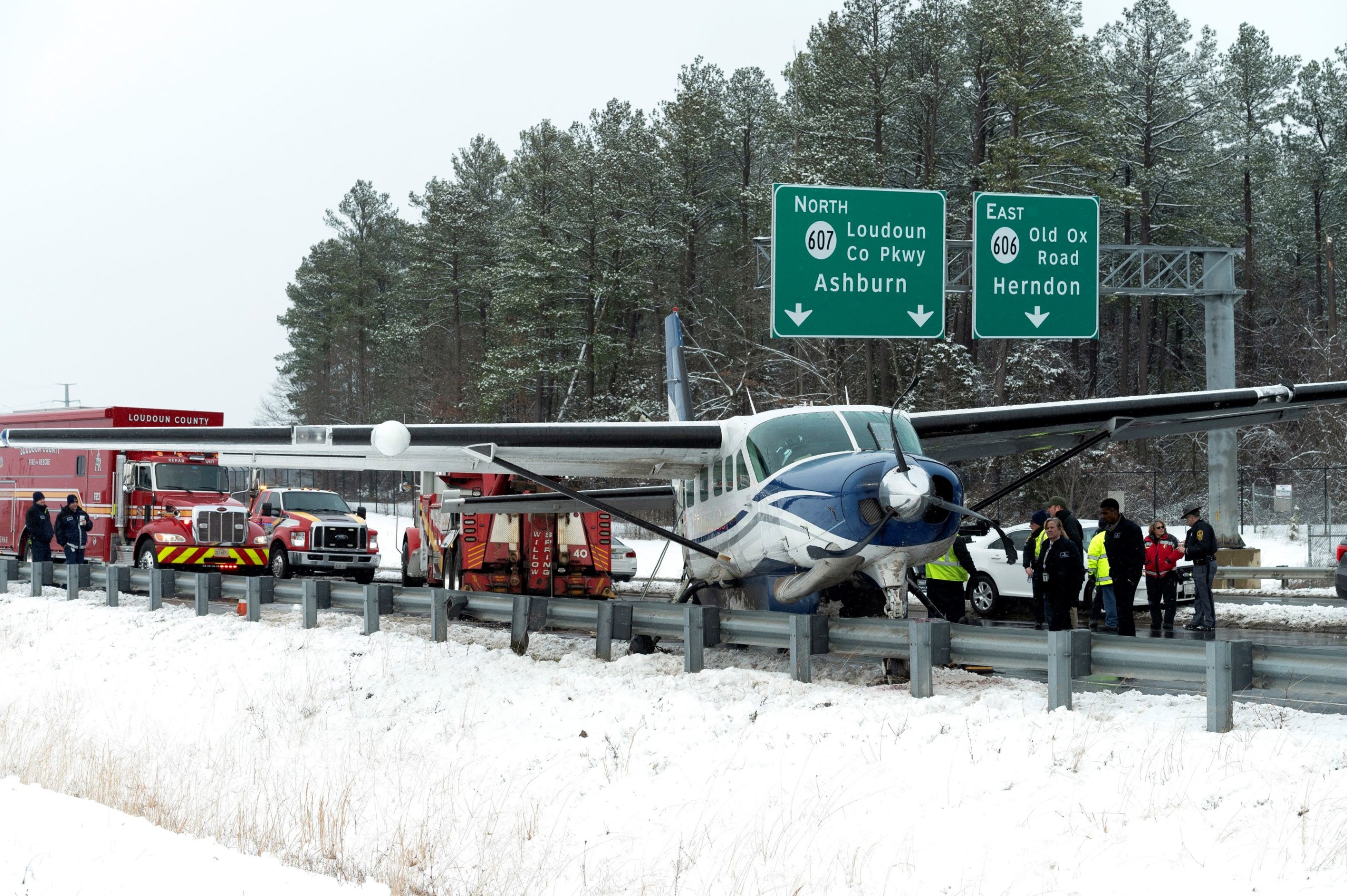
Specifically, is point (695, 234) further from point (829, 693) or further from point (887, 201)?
point (829, 693)

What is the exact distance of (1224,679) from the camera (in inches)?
306

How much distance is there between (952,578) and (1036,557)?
4.88 ft

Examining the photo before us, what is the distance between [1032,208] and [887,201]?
246 centimetres

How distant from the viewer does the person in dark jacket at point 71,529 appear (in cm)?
2219

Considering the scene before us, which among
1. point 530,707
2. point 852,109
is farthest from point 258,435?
point 852,109

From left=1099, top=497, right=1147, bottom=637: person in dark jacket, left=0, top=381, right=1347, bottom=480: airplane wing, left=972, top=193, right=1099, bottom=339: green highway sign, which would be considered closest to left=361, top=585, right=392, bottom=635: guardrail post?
left=0, top=381, right=1347, bottom=480: airplane wing

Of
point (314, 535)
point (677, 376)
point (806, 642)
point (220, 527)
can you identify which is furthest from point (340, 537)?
point (806, 642)

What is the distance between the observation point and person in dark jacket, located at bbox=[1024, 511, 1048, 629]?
14922 mm

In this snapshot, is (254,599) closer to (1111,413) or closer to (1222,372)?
(1111,413)

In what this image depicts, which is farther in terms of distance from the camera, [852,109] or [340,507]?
[852,109]

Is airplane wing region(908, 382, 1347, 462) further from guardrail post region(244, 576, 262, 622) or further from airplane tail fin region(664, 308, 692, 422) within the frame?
guardrail post region(244, 576, 262, 622)

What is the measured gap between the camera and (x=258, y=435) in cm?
1291

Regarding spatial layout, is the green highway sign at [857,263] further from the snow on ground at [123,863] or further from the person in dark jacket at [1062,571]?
the snow on ground at [123,863]

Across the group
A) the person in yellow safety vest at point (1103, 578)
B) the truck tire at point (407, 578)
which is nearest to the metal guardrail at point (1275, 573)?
the person in yellow safety vest at point (1103, 578)
